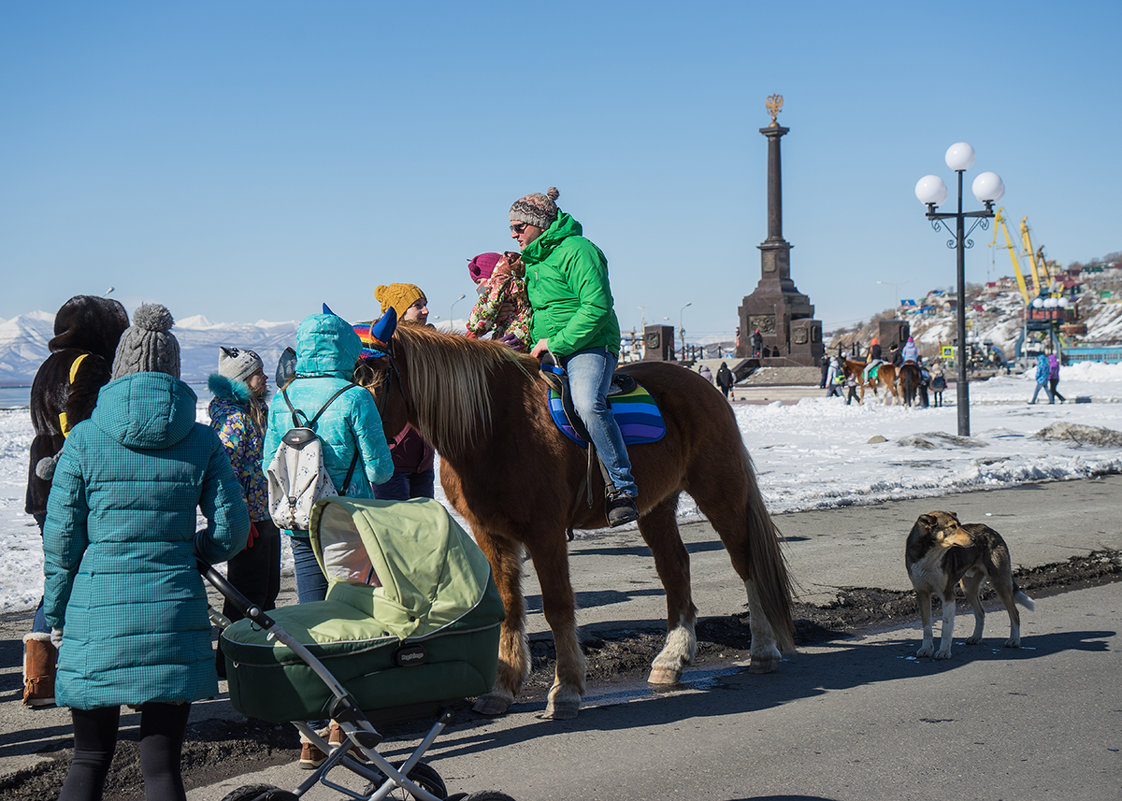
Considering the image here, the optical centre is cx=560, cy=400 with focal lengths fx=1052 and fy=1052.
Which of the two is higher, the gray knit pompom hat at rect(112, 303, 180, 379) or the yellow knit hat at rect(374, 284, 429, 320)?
the yellow knit hat at rect(374, 284, 429, 320)

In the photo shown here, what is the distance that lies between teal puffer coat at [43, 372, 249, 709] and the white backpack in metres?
0.93

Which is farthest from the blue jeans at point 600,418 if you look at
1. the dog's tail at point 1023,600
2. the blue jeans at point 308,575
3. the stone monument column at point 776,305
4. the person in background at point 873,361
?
the stone monument column at point 776,305

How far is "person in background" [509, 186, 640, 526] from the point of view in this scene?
5469mm

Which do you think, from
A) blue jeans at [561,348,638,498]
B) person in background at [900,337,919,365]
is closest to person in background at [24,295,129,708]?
blue jeans at [561,348,638,498]

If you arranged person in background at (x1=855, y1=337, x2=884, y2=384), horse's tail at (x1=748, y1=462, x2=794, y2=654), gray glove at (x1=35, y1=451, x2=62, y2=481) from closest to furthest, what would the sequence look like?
gray glove at (x1=35, y1=451, x2=62, y2=481), horse's tail at (x1=748, y1=462, x2=794, y2=654), person in background at (x1=855, y1=337, x2=884, y2=384)

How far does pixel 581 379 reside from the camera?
5.48 metres

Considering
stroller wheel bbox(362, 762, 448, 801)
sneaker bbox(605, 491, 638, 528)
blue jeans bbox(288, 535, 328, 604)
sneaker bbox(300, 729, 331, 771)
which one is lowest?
sneaker bbox(300, 729, 331, 771)

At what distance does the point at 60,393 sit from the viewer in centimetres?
518

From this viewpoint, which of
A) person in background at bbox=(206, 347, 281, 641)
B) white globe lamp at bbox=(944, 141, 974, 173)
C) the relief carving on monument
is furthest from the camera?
the relief carving on monument

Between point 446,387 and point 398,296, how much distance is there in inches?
70.9

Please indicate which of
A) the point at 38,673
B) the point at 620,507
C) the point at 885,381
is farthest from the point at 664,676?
the point at 885,381

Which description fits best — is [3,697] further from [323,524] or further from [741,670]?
[741,670]

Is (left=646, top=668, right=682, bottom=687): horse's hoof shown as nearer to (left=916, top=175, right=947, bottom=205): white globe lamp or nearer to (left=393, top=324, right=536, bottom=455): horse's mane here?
(left=393, top=324, right=536, bottom=455): horse's mane

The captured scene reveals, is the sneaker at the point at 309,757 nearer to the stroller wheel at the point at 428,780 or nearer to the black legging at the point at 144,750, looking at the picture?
the stroller wheel at the point at 428,780
